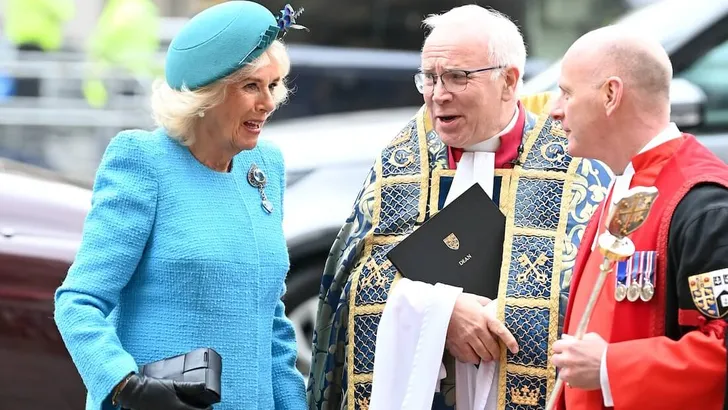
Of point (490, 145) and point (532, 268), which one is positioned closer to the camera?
point (532, 268)

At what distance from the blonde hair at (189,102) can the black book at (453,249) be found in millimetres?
Result: 701

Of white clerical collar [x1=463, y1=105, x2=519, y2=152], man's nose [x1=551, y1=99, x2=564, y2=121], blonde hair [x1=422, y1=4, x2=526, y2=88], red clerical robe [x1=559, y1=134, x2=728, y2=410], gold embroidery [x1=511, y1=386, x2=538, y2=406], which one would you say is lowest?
gold embroidery [x1=511, y1=386, x2=538, y2=406]

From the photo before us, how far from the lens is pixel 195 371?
11.1 ft

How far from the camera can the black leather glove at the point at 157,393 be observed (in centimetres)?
333

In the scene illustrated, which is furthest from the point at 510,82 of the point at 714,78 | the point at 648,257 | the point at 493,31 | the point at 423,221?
the point at 714,78

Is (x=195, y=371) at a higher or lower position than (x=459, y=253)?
lower

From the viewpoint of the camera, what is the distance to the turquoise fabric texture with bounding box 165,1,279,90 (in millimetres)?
3600

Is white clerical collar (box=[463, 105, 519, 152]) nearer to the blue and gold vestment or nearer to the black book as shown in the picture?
the blue and gold vestment

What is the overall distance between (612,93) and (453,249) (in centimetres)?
80

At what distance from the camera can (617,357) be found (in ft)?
10.7

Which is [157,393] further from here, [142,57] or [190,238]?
[142,57]

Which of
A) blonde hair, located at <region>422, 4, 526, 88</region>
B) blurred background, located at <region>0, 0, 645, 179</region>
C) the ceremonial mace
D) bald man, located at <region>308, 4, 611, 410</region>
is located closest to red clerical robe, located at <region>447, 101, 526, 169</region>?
bald man, located at <region>308, 4, 611, 410</region>

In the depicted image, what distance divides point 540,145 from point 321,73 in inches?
395

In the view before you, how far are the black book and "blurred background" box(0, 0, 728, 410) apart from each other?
1.65 m
